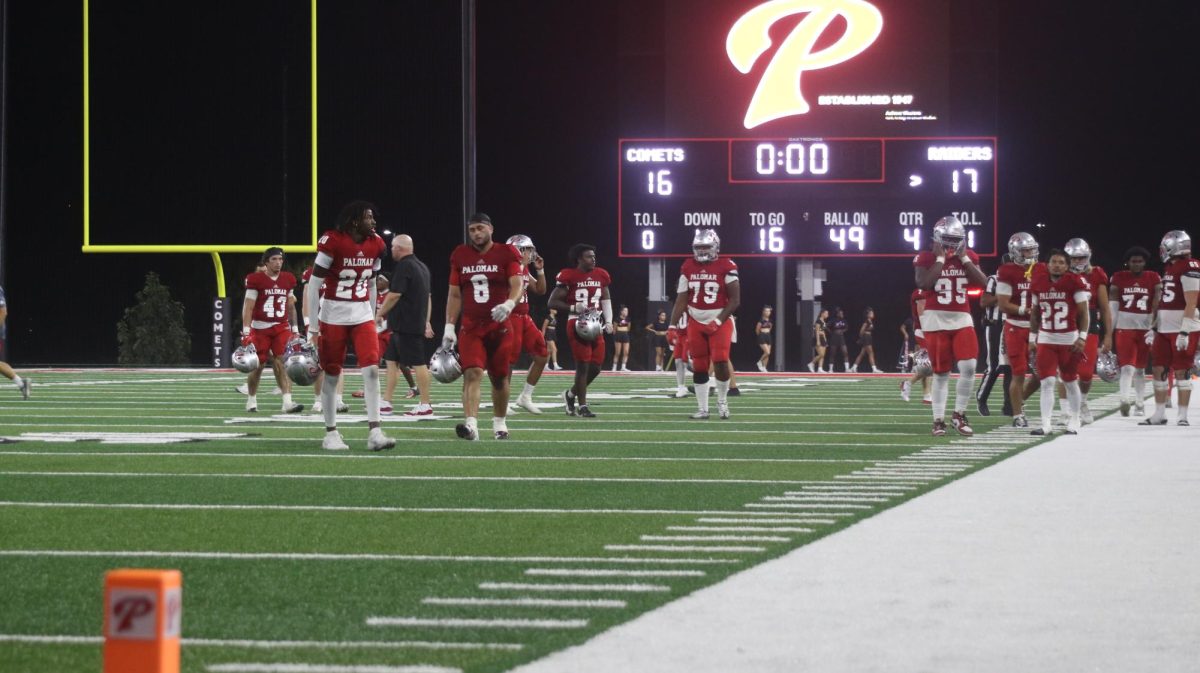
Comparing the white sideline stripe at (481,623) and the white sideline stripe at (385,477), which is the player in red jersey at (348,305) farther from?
the white sideline stripe at (481,623)

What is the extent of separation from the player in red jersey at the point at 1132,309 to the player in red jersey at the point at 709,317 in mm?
3576

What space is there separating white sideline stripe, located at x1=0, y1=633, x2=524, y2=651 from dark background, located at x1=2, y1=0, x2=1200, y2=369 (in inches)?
1129

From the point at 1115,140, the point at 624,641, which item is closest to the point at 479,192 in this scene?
the point at 1115,140

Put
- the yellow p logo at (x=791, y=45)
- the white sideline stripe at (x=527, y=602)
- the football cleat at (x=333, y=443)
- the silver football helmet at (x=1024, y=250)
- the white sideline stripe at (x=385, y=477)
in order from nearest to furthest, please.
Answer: the white sideline stripe at (x=527, y=602) → the white sideline stripe at (x=385, y=477) → the football cleat at (x=333, y=443) → the silver football helmet at (x=1024, y=250) → the yellow p logo at (x=791, y=45)

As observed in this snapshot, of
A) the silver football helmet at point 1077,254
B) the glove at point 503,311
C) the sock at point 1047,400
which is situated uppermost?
the silver football helmet at point 1077,254

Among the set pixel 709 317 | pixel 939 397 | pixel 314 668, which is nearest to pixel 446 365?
pixel 709 317

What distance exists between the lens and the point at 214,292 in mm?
43969

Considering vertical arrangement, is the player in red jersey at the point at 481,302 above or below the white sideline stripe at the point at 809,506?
above

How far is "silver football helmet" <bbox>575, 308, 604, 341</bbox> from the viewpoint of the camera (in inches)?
655

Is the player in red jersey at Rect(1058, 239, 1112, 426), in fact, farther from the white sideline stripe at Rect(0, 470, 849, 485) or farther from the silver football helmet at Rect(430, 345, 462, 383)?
the white sideline stripe at Rect(0, 470, 849, 485)

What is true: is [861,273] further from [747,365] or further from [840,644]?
[840,644]

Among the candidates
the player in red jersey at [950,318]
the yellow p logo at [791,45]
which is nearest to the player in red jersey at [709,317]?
the player in red jersey at [950,318]

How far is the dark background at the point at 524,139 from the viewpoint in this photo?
125 feet

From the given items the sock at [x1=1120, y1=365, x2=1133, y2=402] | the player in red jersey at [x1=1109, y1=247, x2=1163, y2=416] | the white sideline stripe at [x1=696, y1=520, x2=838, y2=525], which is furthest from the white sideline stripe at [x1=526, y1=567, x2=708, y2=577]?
the sock at [x1=1120, y1=365, x2=1133, y2=402]
